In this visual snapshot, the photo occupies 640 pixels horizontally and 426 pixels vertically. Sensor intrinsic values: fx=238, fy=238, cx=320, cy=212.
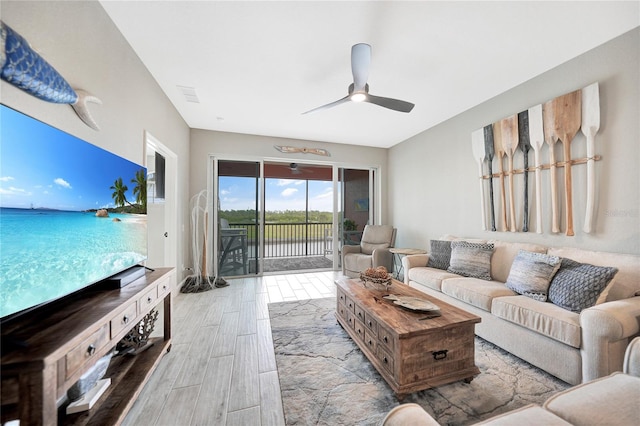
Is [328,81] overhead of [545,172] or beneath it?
overhead

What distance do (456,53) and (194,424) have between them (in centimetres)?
343

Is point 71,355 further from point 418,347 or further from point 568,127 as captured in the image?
point 568,127

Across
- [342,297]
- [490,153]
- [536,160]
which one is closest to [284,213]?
[342,297]

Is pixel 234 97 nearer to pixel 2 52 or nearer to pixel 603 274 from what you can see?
pixel 2 52

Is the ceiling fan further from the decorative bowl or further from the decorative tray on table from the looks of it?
the decorative tray on table

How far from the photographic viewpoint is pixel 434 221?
4070 mm

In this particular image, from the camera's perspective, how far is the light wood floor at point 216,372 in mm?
1436

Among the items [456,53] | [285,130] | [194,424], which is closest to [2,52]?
[194,424]

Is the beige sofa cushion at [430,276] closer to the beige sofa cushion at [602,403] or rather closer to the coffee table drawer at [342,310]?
the coffee table drawer at [342,310]

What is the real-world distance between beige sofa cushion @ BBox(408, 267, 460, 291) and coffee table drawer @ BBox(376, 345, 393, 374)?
4.37 feet

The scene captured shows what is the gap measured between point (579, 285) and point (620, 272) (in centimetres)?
40

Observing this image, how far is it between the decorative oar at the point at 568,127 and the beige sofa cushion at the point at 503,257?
0.42m

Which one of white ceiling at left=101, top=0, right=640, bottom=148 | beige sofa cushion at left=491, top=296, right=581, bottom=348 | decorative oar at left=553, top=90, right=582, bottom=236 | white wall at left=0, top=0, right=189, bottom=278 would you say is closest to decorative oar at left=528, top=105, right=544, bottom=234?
decorative oar at left=553, top=90, right=582, bottom=236

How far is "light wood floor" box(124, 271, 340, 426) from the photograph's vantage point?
144 centimetres
